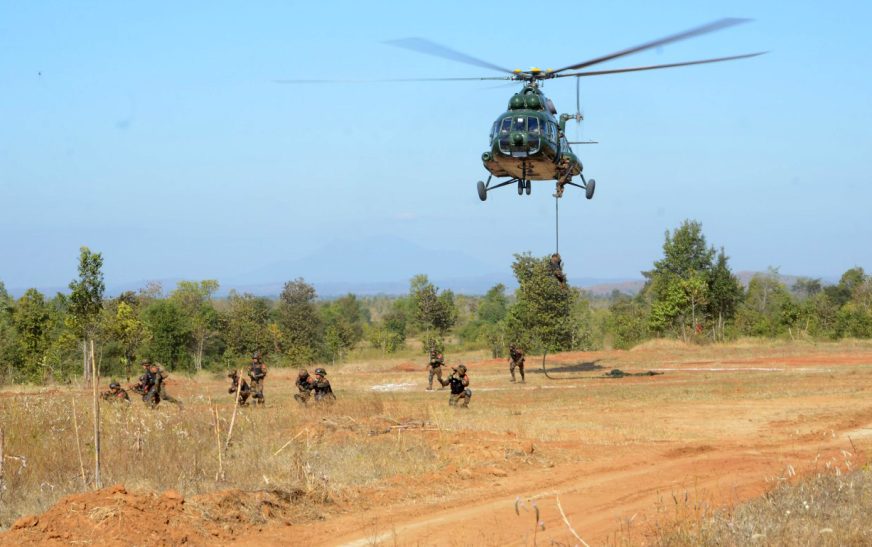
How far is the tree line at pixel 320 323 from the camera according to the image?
43.2m

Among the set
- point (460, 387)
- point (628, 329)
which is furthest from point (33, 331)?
point (628, 329)

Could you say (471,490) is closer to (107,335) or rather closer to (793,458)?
(793,458)

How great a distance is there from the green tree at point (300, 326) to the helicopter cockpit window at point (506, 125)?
44.6 m

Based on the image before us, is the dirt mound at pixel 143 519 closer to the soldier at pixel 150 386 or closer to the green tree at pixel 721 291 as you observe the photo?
the soldier at pixel 150 386

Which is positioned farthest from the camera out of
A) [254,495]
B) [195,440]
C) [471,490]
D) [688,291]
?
[688,291]

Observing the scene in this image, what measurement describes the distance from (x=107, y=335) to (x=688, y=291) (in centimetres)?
3748

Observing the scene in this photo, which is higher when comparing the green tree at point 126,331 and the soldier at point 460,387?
the green tree at point 126,331

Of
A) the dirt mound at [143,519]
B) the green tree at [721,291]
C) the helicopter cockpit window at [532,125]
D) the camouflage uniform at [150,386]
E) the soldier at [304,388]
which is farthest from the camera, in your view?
the green tree at [721,291]

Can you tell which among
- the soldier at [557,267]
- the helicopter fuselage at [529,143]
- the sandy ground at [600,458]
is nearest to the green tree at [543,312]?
the sandy ground at [600,458]

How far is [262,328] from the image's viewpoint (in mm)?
71188

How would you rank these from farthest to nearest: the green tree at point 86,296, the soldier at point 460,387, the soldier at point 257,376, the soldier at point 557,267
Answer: the green tree at point 86,296, the soldier at point 557,267, the soldier at point 257,376, the soldier at point 460,387

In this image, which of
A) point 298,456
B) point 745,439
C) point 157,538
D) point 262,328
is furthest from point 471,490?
point 262,328

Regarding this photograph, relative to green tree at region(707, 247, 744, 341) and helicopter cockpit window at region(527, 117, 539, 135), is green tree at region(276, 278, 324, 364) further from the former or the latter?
helicopter cockpit window at region(527, 117, 539, 135)

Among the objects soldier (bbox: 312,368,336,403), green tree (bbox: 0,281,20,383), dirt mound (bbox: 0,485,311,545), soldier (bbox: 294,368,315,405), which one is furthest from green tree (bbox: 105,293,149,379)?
dirt mound (bbox: 0,485,311,545)
